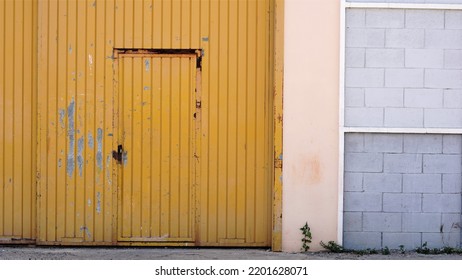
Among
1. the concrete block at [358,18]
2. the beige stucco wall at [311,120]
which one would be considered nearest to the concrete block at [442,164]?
the beige stucco wall at [311,120]

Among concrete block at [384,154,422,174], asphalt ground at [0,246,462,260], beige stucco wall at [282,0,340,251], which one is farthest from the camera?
concrete block at [384,154,422,174]

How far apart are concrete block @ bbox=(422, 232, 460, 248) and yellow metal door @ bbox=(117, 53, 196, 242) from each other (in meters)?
2.38

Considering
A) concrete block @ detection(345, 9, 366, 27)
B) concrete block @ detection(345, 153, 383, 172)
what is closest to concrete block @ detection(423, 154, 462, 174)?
concrete block @ detection(345, 153, 383, 172)

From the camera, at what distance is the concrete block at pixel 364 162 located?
9.30 metres

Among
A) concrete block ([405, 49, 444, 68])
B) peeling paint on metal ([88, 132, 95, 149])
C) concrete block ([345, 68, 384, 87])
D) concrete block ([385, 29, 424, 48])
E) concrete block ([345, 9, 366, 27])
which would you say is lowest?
peeling paint on metal ([88, 132, 95, 149])

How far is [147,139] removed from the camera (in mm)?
9367

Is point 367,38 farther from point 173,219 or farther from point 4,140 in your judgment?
point 4,140

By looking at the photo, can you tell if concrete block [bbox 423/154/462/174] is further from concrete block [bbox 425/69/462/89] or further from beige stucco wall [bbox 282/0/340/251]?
beige stucco wall [bbox 282/0/340/251]

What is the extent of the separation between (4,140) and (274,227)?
113 inches

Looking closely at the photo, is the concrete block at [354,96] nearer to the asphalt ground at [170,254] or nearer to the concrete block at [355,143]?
the concrete block at [355,143]

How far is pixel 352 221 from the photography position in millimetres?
9320

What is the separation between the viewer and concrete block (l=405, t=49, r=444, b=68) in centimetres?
928

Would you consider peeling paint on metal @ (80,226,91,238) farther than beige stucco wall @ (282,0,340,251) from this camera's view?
Yes

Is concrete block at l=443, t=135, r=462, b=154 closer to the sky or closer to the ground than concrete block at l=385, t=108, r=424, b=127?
closer to the ground
